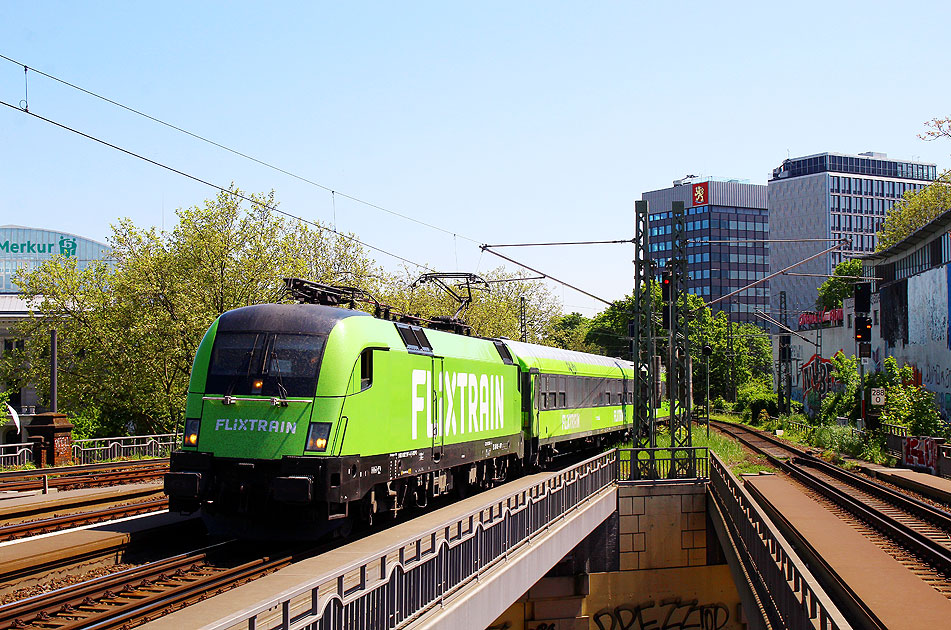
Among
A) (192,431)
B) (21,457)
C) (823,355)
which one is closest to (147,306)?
(21,457)

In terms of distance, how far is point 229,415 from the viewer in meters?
14.3

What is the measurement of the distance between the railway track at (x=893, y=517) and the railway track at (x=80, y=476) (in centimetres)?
1701

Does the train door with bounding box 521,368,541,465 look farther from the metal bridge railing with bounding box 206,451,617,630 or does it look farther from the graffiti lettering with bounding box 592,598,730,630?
the metal bridge railing with bounding box 206,451,617,630

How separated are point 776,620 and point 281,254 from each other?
105ft

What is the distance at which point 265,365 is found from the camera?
14.4 metres

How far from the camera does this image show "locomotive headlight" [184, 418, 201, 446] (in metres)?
14.4

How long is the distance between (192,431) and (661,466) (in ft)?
55.0

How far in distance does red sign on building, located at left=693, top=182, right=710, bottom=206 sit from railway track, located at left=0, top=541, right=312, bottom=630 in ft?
473

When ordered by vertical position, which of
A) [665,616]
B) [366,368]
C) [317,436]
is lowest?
[665,616]

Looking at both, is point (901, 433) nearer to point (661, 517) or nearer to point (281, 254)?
point (661, 517)

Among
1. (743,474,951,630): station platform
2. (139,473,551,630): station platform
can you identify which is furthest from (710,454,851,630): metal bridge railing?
(139,473,551,630): station platform

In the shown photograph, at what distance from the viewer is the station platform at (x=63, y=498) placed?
1752 cm

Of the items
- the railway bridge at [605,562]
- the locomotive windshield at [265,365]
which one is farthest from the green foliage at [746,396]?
the locomotive windshield at [265,365]

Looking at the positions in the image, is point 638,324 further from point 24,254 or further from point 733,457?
point 24,254
